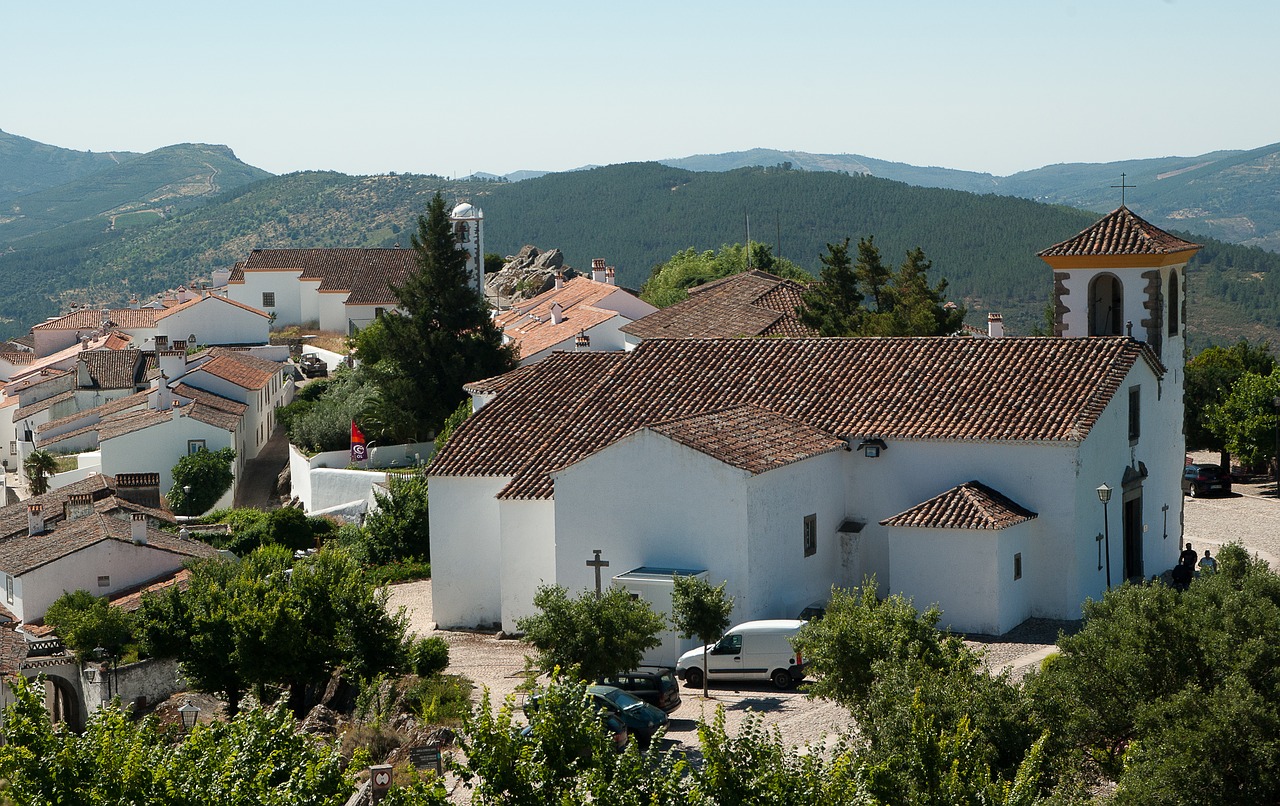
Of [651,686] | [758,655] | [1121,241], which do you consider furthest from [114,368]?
[651,686]

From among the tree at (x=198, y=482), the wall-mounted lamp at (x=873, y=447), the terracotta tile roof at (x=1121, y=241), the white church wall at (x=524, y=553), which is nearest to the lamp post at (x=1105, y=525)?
the wall-mounted lamp at (x=873, y=447)

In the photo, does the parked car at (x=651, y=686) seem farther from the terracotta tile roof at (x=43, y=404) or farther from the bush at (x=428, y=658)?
the terracotta tile roof at (x=43, y=404)

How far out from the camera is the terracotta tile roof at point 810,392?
2828 cm

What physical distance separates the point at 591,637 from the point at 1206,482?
30.4 m

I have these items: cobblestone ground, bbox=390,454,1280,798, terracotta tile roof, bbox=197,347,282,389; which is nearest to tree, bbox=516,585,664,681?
cobblestone ground, bbox=390,454,1280,798

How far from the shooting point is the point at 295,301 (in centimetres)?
8988

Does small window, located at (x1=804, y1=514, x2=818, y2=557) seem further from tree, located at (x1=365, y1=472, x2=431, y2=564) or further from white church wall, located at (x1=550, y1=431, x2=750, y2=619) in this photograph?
tree, located at (x1=365, y1=472, x2=431, y2=564)

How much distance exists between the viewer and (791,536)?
27297mm

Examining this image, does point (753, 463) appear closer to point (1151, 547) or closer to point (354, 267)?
point (1151, 547)

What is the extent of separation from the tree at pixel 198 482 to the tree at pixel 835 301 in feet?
72.0

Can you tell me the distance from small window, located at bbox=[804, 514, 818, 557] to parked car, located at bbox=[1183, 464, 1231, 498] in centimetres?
2232

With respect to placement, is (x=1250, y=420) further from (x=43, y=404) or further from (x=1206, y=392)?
(x=43, y=404)

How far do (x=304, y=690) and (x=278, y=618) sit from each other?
2.17m

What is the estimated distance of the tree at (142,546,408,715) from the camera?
2467 centimetres
